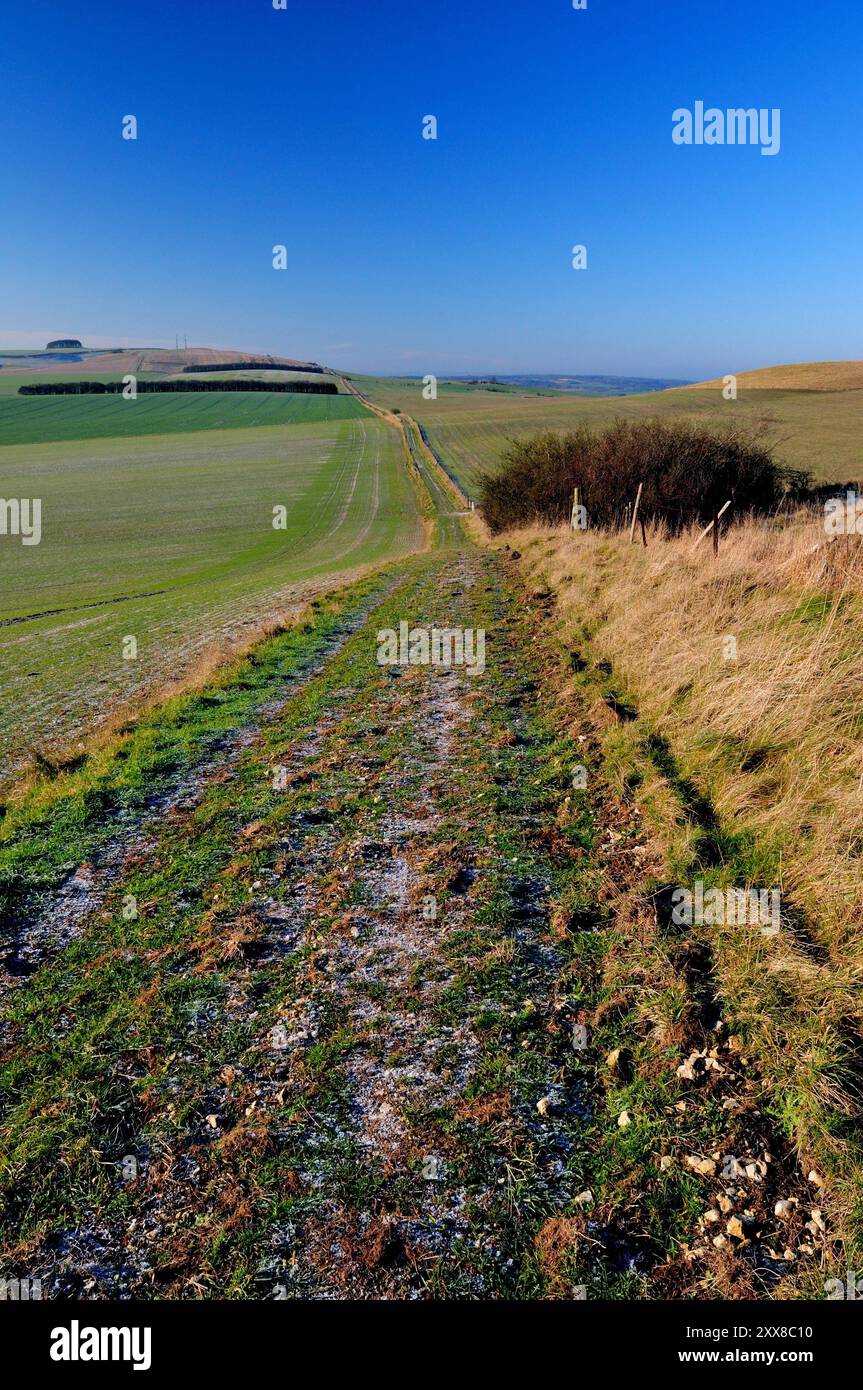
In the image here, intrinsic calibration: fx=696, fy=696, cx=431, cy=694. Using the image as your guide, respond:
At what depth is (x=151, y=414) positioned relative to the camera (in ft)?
398

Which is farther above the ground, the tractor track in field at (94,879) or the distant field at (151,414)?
the distant field at (151,414)

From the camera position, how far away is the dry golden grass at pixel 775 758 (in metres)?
4.09

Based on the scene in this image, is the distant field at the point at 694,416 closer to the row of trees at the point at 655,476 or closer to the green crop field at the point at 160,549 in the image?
the row of trees at the point at 655,476

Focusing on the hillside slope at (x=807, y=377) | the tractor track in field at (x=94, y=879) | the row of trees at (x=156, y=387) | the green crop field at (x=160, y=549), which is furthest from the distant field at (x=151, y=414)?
the tractor track in field at (x=94, y=879)

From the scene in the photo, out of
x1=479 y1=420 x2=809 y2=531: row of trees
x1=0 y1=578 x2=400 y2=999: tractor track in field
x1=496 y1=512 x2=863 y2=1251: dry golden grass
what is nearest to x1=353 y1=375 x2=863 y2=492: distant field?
x1=479 y1=420 x2=809 y2=531: row of trees

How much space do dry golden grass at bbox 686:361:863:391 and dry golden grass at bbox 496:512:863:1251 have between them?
10369 centimetres

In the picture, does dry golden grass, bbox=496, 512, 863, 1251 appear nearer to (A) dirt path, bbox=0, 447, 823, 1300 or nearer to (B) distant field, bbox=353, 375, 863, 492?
(A) dirt path, bbox=0, 447, 823, 1300

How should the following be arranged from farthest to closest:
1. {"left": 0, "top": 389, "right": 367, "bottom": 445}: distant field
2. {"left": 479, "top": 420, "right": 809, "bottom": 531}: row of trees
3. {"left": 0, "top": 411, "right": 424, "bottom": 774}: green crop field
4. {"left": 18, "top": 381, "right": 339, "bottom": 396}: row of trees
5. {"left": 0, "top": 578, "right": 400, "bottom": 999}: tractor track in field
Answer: {"left": 18, "top": 381, "right": 339, "bottom": 396}: row of trees < {"left": 0, "top": 389, "right": 367, "bottom": 445}: distant field < {"left": 479, "top": 420, "right": 809, "bottom": 531}: row of trees < {"left": 0, "top": 411, "right": 424, "bottom": 774}: green crop field < {"left": 0, "top": 578, "right": 400, "bottom": 999}: tractor track in field

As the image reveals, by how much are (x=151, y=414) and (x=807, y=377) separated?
107 metres

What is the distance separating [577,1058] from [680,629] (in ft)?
24.7

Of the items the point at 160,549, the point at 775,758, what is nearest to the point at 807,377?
the point at 160,549

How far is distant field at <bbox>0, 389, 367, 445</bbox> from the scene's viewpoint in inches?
4235

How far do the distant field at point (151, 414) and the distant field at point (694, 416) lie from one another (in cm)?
2107

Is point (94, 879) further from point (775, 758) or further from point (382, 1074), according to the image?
point (775, 758)
